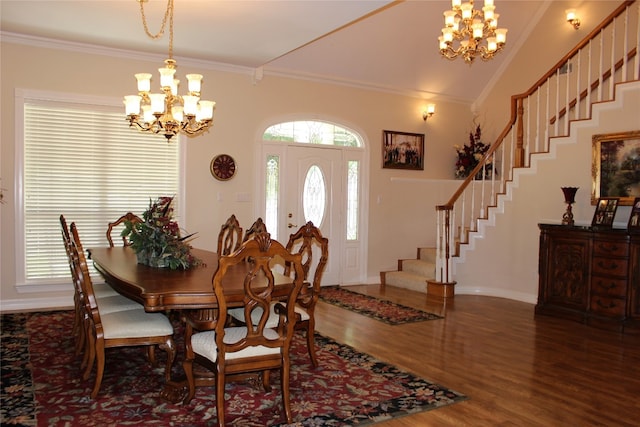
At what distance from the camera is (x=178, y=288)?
2.92m

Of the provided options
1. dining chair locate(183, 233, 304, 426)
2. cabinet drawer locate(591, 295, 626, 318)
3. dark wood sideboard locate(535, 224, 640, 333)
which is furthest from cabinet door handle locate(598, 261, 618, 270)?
dining chair locate(183, 233, 304, 426)

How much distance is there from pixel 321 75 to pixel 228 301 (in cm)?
493

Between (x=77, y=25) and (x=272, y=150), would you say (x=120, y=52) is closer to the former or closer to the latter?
(x=77, y=25)

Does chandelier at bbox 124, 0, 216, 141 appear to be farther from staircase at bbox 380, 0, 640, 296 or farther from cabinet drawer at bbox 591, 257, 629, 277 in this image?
cabinet drawer at bbox 591, 257, 629, 277

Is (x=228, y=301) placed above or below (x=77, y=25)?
below

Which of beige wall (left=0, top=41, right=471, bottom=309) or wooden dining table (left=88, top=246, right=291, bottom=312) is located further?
beige wall (left=0, top=41, right=471, bottom=309)

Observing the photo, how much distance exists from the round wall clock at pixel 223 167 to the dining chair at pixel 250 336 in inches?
140

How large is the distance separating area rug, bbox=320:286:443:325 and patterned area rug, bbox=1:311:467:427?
1398 millimetres

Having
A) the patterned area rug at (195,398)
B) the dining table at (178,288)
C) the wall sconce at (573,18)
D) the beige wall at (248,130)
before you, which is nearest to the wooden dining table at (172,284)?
the dining table at (178,288)

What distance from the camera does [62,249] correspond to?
18.9 feet

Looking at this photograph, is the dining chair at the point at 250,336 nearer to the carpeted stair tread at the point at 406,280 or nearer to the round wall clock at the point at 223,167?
the round wall clock at the point at 223,167

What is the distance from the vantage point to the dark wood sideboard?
5012mm

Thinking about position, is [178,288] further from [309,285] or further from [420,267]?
[420,267]

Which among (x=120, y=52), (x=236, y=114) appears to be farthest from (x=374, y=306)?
(x=120, y=52)
